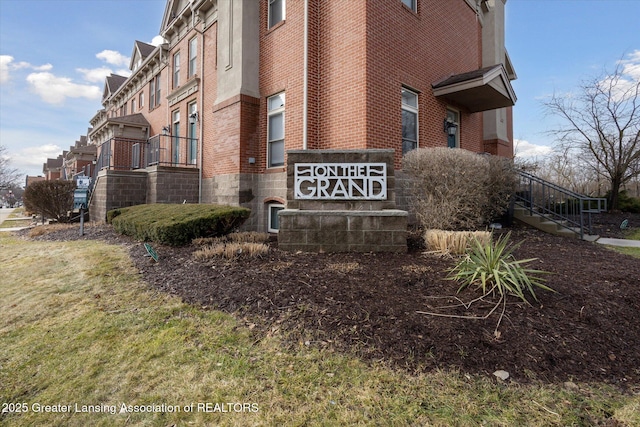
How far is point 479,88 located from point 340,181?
613 centimetres

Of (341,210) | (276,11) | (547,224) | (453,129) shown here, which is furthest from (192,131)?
(547,224)

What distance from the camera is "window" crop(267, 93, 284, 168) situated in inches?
370

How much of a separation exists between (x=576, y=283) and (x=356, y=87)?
19.7 ft

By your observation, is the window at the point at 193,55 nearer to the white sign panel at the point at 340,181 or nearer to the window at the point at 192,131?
the window at the point at 192,131

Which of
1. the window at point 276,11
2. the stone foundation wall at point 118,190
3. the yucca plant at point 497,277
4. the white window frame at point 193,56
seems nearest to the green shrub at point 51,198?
the stone foundation wall at point 118,190

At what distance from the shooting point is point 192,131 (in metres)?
13.8

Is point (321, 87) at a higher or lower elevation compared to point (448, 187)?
higher

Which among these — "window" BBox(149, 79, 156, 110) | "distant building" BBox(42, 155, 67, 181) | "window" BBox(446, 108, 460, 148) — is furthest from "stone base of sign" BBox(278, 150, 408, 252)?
"distant building" BBox(42, 155, 67, 181)

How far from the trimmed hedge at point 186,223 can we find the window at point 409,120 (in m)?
4.90

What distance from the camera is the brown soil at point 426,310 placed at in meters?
2.43

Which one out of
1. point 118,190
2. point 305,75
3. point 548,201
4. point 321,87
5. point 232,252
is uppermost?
point 305,75

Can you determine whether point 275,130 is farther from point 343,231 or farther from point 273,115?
point 343,231

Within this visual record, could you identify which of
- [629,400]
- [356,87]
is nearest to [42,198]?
[356,87]

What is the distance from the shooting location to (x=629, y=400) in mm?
2047
